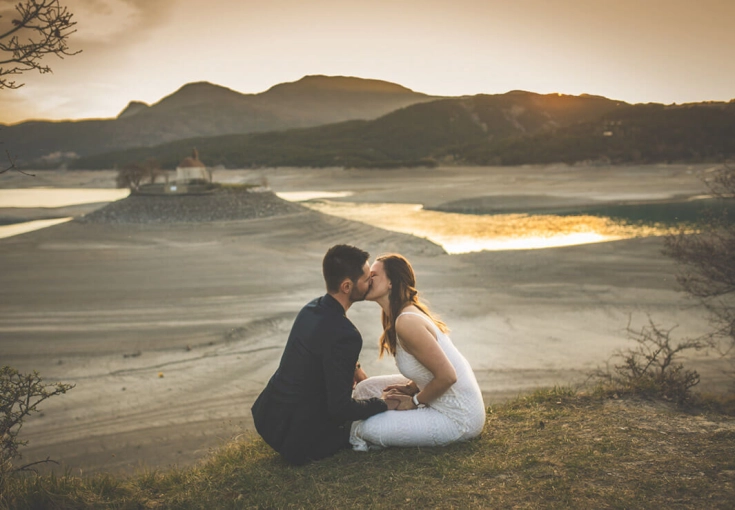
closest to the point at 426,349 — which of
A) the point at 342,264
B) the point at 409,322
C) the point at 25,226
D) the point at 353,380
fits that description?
the point at 409,322

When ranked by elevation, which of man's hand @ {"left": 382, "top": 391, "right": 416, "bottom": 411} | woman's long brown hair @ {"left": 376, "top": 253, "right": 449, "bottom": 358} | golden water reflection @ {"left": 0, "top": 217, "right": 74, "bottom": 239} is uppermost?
woman's long brown hair @ {"left": 376, "top": 253, "right": 449, "bottom": 358}

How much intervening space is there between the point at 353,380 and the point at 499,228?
25.8 m

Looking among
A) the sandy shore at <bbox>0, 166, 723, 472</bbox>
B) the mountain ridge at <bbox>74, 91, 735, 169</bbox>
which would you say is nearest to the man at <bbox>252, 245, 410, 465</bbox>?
the sandy shore at <bbox>0, 166, 723, 472</bbox>

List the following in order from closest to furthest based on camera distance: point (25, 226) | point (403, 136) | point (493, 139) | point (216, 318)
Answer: point (216, 318) < point (25, 226) < point (493, 139) < point (403, 136)

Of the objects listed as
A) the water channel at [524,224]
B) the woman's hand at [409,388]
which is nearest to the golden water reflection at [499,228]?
the water channel at [524,224]

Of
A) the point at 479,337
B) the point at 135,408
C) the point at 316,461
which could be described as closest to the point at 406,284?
the point at 316,461

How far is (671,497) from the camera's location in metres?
3.33

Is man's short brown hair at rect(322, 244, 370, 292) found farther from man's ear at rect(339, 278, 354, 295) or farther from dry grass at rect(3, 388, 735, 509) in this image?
dry grass at rect(3, 388, 735, 509)

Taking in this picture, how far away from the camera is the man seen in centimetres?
404

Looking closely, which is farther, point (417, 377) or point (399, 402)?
point (399, 402)

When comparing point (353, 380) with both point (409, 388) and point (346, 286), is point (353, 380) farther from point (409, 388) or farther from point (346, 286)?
point (346, 286)

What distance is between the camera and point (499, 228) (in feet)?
95.5

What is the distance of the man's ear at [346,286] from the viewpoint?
408cm

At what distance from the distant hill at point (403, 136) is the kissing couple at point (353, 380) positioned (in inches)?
3019
